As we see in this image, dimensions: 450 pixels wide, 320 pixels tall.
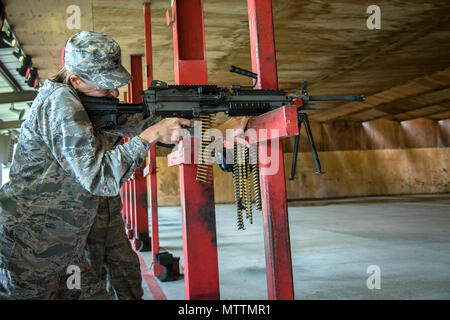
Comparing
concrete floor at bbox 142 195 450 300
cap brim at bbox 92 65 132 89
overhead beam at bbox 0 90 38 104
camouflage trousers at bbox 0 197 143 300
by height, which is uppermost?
overhead beam at bbox 0 90 38 104

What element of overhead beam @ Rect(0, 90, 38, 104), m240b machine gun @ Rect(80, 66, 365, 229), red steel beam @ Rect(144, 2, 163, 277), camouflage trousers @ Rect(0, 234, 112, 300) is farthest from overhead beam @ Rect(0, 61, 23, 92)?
camouflage trousers @ Rect(0, 234, 112, 300)

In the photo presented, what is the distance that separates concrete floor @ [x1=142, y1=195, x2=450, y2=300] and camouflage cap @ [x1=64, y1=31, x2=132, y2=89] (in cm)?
210

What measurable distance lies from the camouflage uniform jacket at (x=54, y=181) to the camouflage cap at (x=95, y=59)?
0.14 meters

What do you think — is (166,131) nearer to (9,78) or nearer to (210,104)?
(210,104)

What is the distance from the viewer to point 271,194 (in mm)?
1723

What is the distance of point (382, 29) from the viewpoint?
6660mm

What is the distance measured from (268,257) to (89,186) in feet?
2.74

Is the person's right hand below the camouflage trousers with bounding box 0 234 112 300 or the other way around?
the other way around

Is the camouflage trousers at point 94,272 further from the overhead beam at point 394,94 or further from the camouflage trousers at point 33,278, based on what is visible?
the overhead beam at point 394,94

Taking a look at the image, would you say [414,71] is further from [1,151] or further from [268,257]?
[1,151]

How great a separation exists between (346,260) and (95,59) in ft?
11.6

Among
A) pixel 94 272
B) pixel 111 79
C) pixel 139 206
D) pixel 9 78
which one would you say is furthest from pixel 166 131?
pixel 9 78

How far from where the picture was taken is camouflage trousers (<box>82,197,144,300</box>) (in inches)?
88.9

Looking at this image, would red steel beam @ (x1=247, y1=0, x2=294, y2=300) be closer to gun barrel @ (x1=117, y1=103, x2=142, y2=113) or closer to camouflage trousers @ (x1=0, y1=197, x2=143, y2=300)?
gun barrel @ (x1=117, y1=103, x2=142, y2=113)
